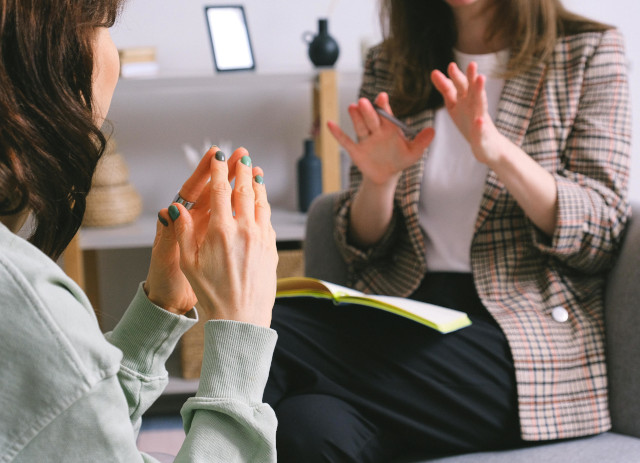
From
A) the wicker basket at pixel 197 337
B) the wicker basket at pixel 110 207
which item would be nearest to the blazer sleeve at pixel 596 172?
the wicker basket at pixel 197 337

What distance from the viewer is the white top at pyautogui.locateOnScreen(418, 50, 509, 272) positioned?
133 centimetres

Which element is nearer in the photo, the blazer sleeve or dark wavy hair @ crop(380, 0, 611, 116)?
the blazer sleeve

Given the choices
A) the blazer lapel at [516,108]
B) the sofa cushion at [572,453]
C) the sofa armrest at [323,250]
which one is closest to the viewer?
the sofa cushion at [572,453]

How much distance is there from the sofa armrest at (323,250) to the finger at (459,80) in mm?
396

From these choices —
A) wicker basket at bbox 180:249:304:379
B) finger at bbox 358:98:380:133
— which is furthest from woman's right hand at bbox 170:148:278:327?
wicker basket at bbox 180:249:304:379

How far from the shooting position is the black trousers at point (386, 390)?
1.04 meters

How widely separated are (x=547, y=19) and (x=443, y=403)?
0.76 metres

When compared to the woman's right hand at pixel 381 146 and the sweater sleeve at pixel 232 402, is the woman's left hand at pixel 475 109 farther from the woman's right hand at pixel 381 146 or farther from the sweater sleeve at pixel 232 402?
the sweater sleeve at pixel 232 402

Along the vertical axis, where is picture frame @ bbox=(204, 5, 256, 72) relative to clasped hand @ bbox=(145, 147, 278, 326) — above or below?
above

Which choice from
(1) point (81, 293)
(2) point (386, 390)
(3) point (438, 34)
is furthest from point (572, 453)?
(3) point (438, 34)

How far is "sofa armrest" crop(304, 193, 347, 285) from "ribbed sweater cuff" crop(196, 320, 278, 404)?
832 mm

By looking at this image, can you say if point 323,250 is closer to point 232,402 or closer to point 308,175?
point 308,175

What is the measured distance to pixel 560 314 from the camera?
1.18 metres

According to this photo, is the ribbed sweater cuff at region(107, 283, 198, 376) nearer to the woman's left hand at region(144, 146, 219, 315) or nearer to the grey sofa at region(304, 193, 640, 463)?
the woman's left hand at region(144, 146, 219, 315)
